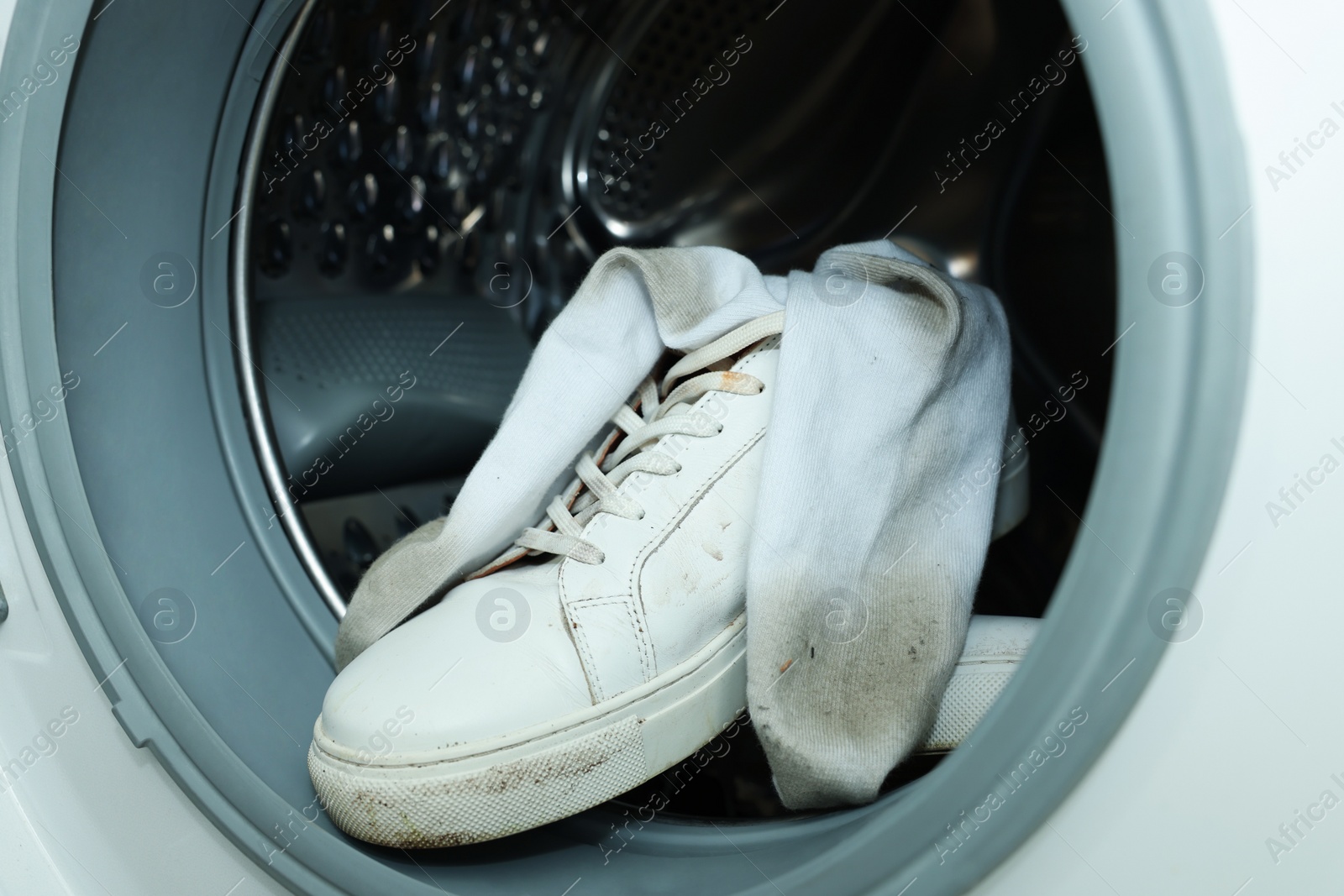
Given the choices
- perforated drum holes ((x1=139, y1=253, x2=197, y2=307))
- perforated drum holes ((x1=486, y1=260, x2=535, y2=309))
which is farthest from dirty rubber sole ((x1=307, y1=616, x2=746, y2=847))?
perforated drum holes ((x1=486, y1=260, x2=535, y2=309))

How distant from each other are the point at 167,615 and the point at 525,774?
226mm

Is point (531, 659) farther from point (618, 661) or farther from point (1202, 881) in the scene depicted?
point (1202, 881)

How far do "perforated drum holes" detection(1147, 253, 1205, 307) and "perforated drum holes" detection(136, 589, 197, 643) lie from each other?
0.48 metres

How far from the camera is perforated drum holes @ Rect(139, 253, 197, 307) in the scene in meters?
0.53

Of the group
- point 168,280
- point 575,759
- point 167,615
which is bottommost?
point 575,759

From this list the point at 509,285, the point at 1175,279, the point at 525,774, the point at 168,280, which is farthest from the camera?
the point at 509,285

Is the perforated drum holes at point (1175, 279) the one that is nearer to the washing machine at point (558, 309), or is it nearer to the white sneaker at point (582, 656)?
the washing machine at point (558, 309)

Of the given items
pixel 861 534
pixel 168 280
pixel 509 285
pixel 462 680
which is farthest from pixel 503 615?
pixel 509 285

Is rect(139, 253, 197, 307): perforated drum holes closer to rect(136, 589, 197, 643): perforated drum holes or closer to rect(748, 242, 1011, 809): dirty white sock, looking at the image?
rect(136, 589, 197, 643): perforated drum holes

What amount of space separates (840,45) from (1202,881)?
26.3 inches

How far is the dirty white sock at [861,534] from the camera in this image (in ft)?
1.41

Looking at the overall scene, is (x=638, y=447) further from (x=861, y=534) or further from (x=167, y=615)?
(x=167, y=615)

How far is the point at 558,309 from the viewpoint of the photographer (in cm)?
84

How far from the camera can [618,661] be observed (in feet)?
1.46
